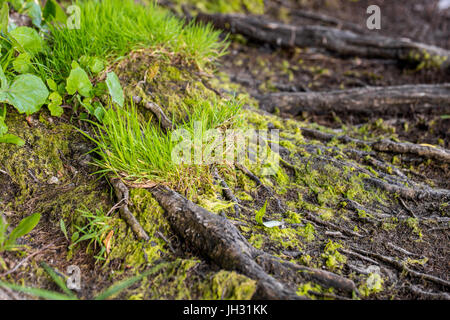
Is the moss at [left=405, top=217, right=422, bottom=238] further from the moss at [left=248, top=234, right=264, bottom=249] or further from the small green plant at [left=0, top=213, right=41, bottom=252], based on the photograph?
the small green plant at [left=0, top=213, right=41, bottom=252]

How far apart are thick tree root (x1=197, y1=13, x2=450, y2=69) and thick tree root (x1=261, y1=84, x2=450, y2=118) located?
0.95m

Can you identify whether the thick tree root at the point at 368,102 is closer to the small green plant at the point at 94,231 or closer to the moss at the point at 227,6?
the small green plant at the point at 94,231

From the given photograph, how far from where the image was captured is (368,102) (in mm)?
3818

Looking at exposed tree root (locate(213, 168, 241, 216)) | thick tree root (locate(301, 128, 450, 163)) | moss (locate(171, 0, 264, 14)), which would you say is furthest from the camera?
moss (locate(171, 0, 264, 14))

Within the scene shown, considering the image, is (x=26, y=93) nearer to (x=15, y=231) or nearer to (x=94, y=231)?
(x=15, y=231)

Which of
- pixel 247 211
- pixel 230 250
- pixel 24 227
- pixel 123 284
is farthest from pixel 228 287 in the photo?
pixel 24 227

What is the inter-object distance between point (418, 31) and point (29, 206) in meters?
6.29

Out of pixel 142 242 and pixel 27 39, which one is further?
pixel 27 39

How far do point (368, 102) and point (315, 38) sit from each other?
1.45m

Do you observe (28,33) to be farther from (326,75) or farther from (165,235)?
(326,75)

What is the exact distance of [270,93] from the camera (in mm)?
3959

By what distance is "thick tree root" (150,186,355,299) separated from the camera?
1838 millimetres

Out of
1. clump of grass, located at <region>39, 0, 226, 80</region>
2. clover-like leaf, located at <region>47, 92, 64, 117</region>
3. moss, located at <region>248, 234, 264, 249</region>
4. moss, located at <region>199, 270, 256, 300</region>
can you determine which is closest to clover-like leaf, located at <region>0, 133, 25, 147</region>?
clover-like leaf, located at <region>47, 92, 64, 117</region>
